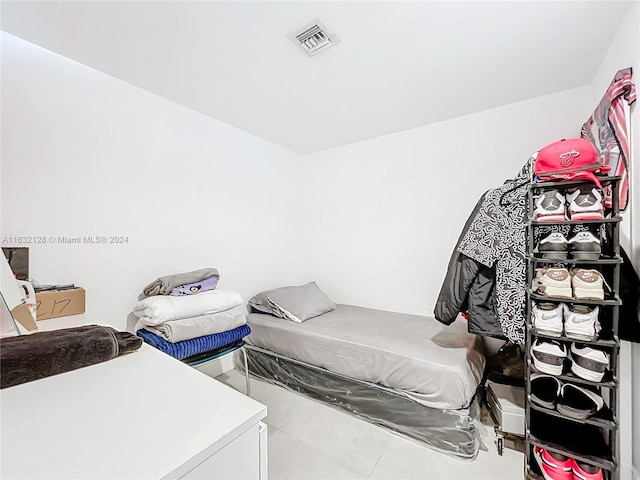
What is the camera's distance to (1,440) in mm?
560

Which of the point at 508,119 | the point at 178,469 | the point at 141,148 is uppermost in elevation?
the point at 508,119

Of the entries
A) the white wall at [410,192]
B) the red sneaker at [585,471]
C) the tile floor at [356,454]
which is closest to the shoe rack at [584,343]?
the red sneaker at [585,471]

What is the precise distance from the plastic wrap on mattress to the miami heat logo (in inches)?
53.7

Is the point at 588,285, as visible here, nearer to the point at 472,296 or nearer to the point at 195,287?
the point at 472,296

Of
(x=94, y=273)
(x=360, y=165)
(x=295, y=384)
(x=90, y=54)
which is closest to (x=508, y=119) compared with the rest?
(x=360, y=165)

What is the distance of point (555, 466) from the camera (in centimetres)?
125

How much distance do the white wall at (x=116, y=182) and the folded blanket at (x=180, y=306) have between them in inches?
12.3

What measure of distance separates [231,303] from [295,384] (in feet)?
2.75

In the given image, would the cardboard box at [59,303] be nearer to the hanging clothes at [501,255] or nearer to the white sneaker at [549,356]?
the hanging clothes at [501,255]

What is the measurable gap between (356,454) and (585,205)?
171 cm

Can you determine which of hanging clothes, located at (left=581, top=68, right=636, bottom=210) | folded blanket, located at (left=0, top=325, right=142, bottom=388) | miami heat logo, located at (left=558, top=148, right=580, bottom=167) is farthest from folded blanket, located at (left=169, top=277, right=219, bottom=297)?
hanging clothes, located at (left=581, top=68, right=636, bottom=210)

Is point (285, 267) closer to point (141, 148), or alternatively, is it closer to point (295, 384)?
point (295, 384)

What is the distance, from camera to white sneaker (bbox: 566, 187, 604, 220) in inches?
47.1

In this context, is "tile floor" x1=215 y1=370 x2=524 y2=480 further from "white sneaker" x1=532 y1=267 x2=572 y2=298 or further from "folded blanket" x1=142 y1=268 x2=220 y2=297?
"folded blanket" x1=142 y1=268 x2=220 y2=297
